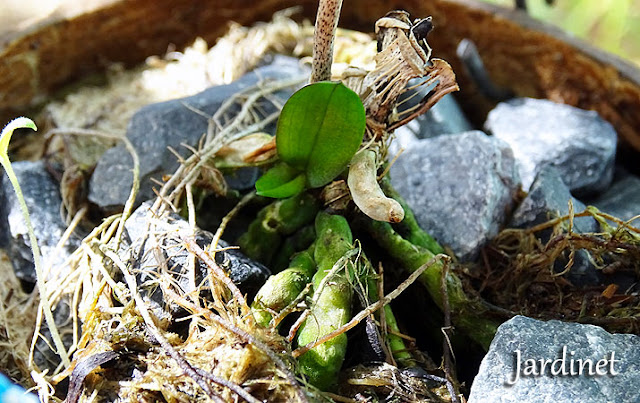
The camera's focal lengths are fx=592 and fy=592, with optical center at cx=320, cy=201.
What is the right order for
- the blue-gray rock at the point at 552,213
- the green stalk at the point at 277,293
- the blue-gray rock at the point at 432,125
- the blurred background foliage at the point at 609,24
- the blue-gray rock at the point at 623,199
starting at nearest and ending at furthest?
the green stalk at the point at 277,293 < the blue-gray rock at the point at 552,213 < the blue-gray rock at the point at 623,199 < the blue-gray rock at the point at 432,125 < the blurred background foliage at the point at 609,24

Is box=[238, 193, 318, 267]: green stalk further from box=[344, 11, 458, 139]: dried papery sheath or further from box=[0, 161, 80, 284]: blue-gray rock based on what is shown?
box=[0, 161, 80, 284]: blue-gray rock

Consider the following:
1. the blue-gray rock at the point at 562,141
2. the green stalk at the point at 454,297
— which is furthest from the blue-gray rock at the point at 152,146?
the blue-gray rock at the point at 562,141

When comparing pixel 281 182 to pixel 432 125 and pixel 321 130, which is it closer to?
pixel 321 130

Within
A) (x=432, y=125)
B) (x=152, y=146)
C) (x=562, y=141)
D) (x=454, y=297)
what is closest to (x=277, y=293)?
(x=454, y=297)

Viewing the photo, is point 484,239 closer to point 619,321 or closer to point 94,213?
point 619,321

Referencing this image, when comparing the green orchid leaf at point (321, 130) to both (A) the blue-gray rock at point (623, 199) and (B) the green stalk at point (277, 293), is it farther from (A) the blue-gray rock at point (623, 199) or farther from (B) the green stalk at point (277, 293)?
(A) the blue-gray rock at point (623, 199)

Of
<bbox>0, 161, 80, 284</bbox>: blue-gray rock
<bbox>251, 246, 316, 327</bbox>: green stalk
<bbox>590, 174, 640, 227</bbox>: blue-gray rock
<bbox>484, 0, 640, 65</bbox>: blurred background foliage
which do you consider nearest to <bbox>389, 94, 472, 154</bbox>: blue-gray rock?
<bbox>590, 174, 640, 227</bbox>: blue-gray rock

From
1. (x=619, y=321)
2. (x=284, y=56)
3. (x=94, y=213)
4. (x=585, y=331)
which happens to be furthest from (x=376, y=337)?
(x=284, y=56)
